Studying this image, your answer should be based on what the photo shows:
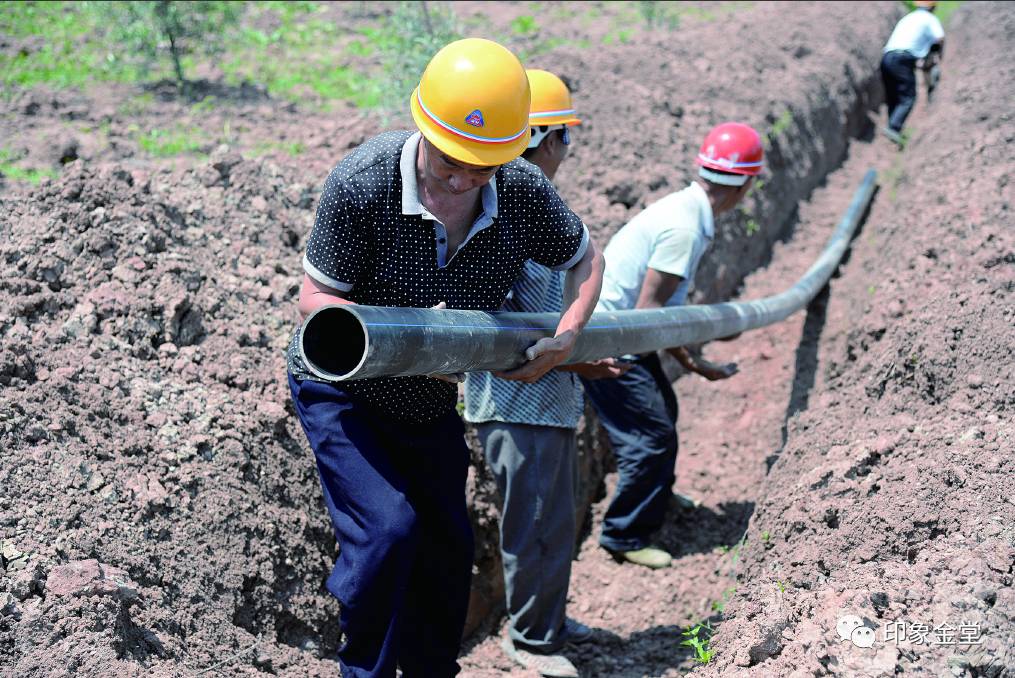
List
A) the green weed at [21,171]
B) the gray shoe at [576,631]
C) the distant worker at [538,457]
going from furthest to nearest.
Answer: the green weed at [21,171] → the gray shoe at [576,631] → the distant worker at [538,457]

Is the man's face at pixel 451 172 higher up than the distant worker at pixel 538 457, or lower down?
higher up

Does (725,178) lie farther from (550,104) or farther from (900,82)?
(900,82)

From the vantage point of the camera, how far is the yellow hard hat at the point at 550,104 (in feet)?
13.1

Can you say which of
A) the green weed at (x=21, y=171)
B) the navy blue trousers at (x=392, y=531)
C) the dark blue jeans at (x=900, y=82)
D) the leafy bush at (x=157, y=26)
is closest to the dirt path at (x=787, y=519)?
the navy blue trousers at (x=392, y=531)

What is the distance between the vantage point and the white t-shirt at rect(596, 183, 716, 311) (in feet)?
14.5

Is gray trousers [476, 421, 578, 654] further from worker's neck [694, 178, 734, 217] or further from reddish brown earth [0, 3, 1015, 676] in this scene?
worker's neck [694, 178, 734, 217]

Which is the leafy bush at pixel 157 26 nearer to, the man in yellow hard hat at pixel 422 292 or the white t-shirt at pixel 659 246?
the white t-shirt at pixel 659 246

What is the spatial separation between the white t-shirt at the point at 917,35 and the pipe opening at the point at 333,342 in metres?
11.2

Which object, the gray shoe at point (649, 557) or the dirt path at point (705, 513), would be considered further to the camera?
Answer: the gray shoe at point (649, 557)

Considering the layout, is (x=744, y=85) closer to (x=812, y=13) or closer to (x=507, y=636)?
(x=812, y=13)

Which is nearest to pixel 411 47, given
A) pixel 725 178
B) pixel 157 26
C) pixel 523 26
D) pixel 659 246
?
pixel 157 26

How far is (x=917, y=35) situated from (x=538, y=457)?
10416 mm

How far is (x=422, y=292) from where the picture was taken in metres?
2.98

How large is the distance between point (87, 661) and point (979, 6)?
19.1m
